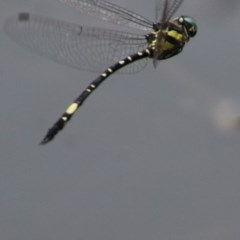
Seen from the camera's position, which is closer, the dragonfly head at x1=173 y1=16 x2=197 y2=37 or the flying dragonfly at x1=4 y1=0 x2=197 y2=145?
the flying dragonfly at x1=4 y1=0 x2=197 y2=145

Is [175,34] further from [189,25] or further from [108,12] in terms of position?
[108,12]

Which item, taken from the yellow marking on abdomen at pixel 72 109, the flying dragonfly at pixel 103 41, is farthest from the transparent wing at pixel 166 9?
the yellow marking on abdomen at pixel 72 109

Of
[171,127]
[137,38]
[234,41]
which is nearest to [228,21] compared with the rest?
[234,41]

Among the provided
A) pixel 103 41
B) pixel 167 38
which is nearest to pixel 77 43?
pixel 103 41

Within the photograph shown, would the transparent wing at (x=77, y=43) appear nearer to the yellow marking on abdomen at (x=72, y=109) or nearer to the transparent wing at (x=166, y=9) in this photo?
the transparent wing at (x=166, y=9)

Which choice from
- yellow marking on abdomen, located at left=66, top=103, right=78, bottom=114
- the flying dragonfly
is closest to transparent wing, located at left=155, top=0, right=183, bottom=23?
the flying dragonfly

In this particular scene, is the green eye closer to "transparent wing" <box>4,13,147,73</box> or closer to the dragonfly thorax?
the dragonfly thorax

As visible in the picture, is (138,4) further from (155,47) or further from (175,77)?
(155,47)
